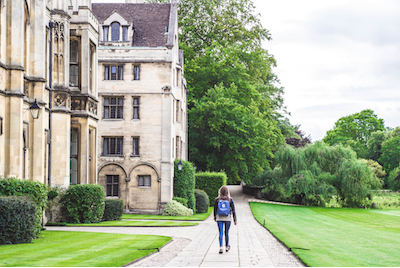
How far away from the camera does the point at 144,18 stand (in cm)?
3888

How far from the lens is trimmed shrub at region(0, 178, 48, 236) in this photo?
52.2 ft

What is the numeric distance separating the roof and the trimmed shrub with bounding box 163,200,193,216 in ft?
40.7

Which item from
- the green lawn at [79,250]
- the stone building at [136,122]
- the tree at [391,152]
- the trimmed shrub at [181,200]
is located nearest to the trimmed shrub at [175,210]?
the stone building at [136,122]

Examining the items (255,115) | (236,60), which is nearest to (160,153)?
(255,115)

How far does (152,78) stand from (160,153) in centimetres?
577

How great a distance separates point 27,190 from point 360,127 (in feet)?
301

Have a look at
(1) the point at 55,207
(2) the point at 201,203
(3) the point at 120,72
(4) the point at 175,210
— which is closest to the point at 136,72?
(3) the point at 120,72

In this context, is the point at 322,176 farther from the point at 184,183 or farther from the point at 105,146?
the point at 105,146

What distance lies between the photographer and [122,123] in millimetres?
35781

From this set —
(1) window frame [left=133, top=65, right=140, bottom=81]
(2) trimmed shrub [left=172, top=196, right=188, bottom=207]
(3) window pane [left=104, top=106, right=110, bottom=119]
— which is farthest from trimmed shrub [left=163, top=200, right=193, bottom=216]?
(1) window frame [left=133, top=65, right=140, bottom=81]

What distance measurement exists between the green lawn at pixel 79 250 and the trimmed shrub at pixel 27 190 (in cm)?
103

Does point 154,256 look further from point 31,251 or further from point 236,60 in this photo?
point 236,60

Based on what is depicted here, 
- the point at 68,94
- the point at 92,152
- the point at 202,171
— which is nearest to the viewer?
the point at 68,94

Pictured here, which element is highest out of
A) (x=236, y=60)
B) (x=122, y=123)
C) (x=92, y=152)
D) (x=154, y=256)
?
(x=236, y=60)
